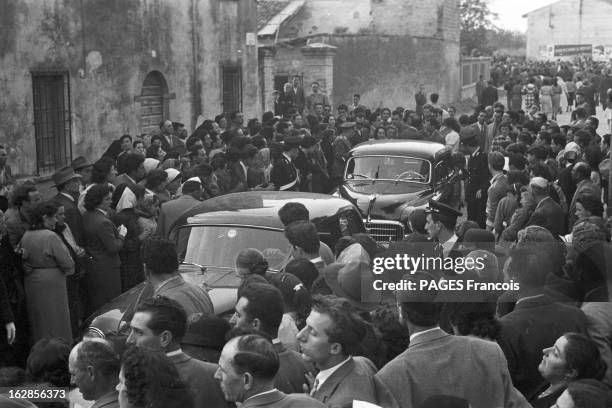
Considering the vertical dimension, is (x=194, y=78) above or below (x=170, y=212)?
above

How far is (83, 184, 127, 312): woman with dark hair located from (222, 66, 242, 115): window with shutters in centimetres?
1331

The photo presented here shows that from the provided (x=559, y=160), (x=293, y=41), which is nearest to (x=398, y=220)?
(x=559, y=160)

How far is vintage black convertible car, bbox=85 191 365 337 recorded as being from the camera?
27.1 ft

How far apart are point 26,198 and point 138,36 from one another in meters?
10.1

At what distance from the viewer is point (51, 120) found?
16141mm

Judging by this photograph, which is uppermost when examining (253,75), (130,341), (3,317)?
(253,75)

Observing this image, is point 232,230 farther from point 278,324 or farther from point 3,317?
point 278,324

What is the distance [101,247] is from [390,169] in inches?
237

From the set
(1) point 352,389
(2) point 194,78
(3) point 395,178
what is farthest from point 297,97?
(1) point 352,389

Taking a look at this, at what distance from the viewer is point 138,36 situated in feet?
61.1

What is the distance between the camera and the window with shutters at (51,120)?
51.5ft

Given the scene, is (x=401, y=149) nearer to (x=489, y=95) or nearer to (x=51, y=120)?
(x=51, y=120)

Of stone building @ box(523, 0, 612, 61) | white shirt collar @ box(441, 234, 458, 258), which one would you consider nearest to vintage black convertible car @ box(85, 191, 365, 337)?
white shirt collar @ box(441, 234, 458, 258)

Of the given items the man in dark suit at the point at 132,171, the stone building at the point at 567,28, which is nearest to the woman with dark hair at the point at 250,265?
the man in dark suit at the point at 132,171
